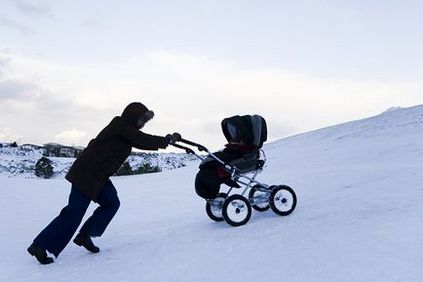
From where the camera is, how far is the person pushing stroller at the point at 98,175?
5723 mm

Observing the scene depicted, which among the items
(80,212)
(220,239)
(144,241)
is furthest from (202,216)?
(80,212)

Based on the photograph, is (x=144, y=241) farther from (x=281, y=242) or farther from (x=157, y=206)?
(x=157, y=206)

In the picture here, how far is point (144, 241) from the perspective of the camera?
21.5ft

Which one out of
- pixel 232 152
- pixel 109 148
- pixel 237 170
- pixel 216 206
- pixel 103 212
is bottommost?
pixel 216 206

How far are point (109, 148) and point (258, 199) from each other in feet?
7.04

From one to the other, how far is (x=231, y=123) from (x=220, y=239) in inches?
58.6

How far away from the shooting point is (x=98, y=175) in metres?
5.80

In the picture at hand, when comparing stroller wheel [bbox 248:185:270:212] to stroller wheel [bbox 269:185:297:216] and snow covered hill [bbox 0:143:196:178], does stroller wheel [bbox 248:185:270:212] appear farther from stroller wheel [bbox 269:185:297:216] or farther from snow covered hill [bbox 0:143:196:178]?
snow covered hill [bbox 0:143:196:178]

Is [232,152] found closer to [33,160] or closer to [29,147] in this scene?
[33,160]

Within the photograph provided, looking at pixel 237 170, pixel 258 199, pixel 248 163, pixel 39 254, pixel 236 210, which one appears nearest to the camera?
pixel 39 254

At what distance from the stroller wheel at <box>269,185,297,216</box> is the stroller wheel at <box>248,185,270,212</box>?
131 millimetres

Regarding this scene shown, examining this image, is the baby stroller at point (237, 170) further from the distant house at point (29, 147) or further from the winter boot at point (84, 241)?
the distant house at point (29, 147)

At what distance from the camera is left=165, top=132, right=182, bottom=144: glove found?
598cm

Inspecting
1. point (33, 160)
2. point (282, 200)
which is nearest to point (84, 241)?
point (282, 200)
